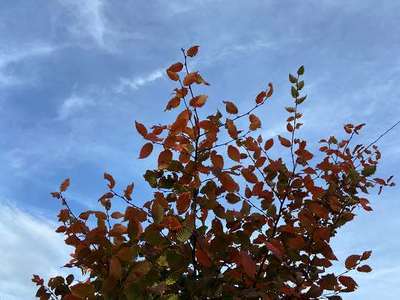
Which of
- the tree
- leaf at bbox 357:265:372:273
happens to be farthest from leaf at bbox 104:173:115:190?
leaf at bbox 357:265:372:273

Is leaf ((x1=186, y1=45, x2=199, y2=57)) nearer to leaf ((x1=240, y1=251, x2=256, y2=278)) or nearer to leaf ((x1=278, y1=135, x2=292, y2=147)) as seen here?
leaf ((x1=278, y1=135, x2=292, y2=147))

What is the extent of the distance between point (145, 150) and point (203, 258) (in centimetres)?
67

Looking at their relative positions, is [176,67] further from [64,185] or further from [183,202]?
[64,185]

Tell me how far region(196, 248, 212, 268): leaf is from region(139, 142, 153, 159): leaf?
0.59 m

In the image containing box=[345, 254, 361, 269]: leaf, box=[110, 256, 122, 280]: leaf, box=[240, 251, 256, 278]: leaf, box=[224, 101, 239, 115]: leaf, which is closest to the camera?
box=[110, 256, 122, 280]: leaf

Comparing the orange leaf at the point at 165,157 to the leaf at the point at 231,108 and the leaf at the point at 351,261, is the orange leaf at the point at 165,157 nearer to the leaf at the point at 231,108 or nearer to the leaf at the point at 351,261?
the leaf at the point at 231,108

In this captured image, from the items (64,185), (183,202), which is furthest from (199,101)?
(64,185)

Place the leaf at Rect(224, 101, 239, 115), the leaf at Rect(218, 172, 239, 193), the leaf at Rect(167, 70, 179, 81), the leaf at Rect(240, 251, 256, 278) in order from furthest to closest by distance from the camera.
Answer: the leaf at Rect(224, 101, 239, 115) → the leaf at Rect(167, 70, 179, 81) → the leaf at Rect(218, 172, 239, 193) → the leaf at Rect(240, 251, 256, 278)

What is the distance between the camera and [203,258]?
254 centimetres

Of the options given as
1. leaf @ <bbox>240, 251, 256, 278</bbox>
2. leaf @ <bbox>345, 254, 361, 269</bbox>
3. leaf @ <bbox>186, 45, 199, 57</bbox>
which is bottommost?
Answer: leaf @ <bbox>240, 251, 256, 278</bbox>

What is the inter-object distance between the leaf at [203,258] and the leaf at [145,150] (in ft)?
1.95

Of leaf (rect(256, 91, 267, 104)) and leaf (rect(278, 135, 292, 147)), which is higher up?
leaf (rect(278, 135, 292, 147))

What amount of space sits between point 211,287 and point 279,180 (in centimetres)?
95

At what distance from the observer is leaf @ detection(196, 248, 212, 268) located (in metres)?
2.53
